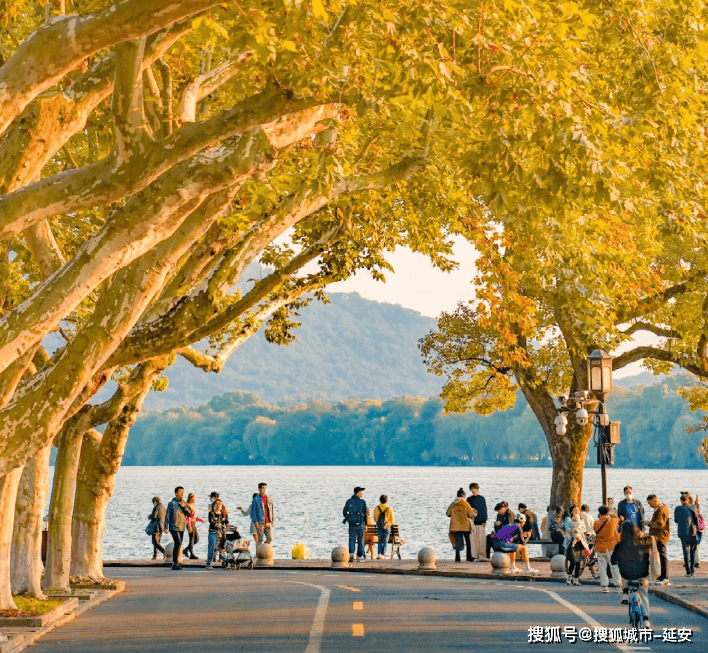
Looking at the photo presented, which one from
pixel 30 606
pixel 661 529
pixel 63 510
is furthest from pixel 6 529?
pixel 661 529

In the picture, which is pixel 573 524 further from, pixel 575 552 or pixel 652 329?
pixel 652 329

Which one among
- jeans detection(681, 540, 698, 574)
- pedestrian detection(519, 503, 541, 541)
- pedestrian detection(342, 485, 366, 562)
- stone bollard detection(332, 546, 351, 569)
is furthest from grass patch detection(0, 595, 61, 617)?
pedestrian detection(519, 503, 541, 541)

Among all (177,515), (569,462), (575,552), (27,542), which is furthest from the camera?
(569,462)

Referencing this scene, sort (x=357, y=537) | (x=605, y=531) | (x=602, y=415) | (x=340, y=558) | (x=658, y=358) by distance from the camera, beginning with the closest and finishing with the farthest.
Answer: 1. (x=605, y=531)
2. (x=602, y=415)
3. (x=340, y=558)
4. (x=357, y=537)
5. (x=658, y=358)

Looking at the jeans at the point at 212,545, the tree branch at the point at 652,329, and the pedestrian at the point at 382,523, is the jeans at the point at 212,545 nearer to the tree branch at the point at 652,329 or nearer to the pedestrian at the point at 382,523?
the pedestrian at the point at 382,523

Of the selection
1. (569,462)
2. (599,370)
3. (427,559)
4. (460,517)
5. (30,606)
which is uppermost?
(599,370)

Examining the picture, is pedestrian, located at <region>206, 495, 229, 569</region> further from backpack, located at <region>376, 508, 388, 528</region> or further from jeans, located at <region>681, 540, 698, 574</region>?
jeans, located at <region>681, 540, 698, 574</region>

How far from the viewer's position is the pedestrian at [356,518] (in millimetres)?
32000

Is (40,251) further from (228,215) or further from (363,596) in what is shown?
(363,596)

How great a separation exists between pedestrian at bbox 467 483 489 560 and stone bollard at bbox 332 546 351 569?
132 inches

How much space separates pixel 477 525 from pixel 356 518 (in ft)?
10.3

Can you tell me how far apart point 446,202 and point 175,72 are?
514 cm

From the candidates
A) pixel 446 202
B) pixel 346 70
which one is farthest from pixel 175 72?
pixel 346 70

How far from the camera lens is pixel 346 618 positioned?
57.4 feet
